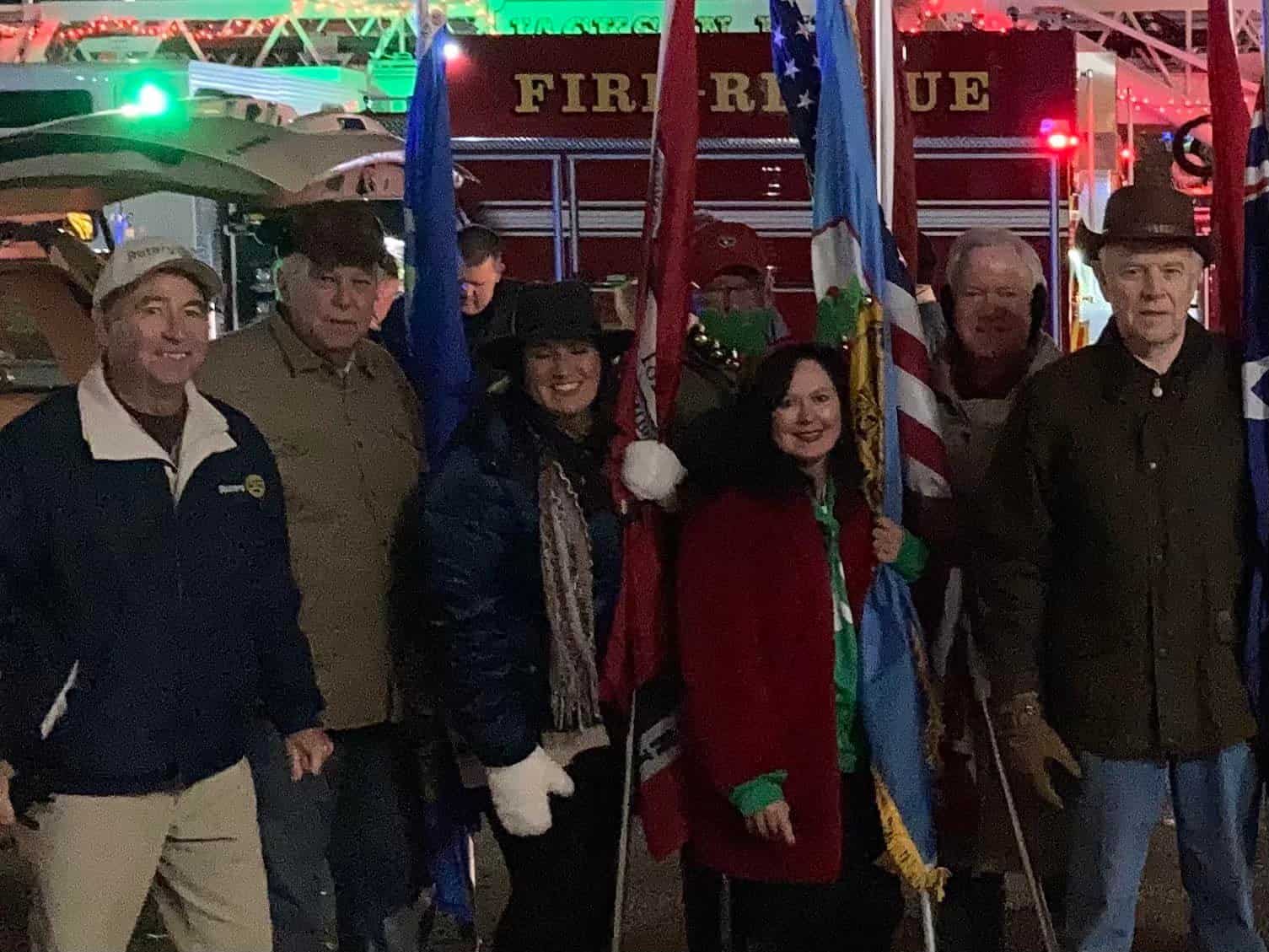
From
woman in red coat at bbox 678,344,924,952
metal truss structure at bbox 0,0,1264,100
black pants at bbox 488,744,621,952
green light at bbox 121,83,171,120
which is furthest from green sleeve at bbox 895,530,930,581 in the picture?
metal truss structure at bbox 0,0,1264,100

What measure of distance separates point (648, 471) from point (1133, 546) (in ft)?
3.77

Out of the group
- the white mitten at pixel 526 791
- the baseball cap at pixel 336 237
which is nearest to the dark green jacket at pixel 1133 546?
the white mitten at pixel 526 791

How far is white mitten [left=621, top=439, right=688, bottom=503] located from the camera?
3.77 metres

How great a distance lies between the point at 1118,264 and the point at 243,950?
2.57 m

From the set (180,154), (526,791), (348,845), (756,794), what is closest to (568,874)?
(526,791)

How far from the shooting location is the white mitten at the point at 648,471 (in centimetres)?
377

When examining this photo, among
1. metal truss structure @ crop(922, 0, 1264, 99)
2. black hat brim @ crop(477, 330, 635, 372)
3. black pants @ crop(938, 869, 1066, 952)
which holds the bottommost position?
black pants @ crop(938, 869, 1066, 952)

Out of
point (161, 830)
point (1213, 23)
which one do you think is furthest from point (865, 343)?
point (161, 830)

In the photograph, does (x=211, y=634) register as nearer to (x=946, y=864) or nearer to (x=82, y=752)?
(x=82, y=752)

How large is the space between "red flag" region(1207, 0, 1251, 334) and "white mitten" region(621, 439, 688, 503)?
153 cm

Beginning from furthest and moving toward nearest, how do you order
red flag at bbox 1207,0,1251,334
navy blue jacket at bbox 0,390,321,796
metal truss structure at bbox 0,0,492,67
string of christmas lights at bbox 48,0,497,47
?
1. metal truss structure at bbox 0,0,492,67
2. string of christmas lights at bbox 48,0,497,47
3. red flag at bbox 1207,0,1251,334
4. navy blue jacket at bbox 0,390,321,796

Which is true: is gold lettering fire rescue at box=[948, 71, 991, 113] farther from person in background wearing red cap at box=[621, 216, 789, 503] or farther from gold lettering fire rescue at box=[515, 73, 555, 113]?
person in background wearing red cap at box=[621, 216, 789, 503]

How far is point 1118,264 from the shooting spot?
3684 millimetres

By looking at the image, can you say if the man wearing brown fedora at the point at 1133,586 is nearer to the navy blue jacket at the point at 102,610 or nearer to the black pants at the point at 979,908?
the black pants at the point at 979,908
